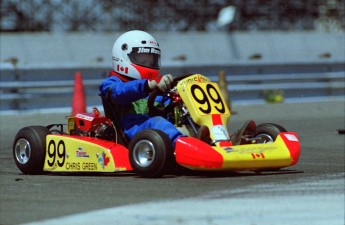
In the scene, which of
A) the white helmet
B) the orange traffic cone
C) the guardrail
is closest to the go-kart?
the white helmet

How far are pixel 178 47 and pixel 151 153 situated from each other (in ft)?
35.4

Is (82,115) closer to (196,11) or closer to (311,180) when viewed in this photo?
(311,180)

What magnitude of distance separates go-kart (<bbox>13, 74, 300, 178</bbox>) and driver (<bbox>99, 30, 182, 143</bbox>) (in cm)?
9

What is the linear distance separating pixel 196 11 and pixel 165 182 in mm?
13312

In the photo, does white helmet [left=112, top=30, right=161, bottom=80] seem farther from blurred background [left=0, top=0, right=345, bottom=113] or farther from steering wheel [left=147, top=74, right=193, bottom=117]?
blurred background [left=0, top=0, right=345, bottom=113]

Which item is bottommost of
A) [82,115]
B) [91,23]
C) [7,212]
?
[7,212]

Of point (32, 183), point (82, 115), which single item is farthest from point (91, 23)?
point (32, 183)

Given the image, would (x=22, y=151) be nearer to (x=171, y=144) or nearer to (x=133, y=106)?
(x=133, y=106)

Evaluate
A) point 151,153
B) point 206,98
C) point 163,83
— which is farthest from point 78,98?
point 151,153

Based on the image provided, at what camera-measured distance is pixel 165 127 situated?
7.65 metres

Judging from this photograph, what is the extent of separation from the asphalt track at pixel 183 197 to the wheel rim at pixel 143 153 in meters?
0.15

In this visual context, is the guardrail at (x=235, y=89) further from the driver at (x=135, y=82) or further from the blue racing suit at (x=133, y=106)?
the blue racing suit at (x=133, y=106)

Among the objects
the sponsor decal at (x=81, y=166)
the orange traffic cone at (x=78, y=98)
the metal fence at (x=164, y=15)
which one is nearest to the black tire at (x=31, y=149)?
the sponsor decal at (x=81, y=166)

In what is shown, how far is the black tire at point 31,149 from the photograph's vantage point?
809 centimetres
